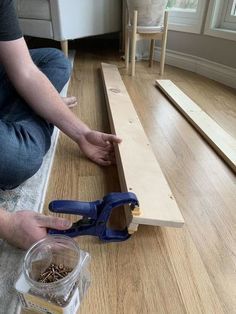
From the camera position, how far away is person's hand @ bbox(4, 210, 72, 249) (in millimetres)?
508

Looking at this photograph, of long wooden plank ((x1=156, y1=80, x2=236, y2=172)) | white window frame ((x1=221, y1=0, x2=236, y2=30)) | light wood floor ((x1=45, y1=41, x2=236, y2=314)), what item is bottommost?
light wood floor ((x1=45, y1=41, x2=236, y2=314))

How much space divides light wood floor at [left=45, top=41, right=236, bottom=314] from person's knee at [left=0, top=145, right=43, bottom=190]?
97 mm

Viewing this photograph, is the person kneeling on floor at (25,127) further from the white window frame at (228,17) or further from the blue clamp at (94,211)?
the white window frame at (228,17)

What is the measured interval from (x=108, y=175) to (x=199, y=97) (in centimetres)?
86

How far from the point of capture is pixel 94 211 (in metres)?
0.54

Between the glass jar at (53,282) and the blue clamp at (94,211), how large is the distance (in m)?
0.05

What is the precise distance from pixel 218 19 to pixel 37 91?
4.78 ft

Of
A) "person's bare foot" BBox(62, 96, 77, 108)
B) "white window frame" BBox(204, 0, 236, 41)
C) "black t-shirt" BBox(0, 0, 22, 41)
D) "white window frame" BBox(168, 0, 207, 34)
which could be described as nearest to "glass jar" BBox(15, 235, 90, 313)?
"black t-shirt" BBox(0, 0, 22, 41)

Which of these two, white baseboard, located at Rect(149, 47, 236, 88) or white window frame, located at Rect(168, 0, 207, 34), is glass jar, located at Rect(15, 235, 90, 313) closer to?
white baseboard, located at Rect(149, 47, 236, 88)

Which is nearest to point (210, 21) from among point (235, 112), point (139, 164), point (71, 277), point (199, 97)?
point (199, 97)

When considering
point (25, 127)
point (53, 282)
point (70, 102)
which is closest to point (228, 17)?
point (70, 102)

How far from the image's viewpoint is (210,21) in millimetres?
1700

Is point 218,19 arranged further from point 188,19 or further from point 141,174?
point 141,174

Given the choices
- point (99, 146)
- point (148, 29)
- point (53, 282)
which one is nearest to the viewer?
point (53, 282)
